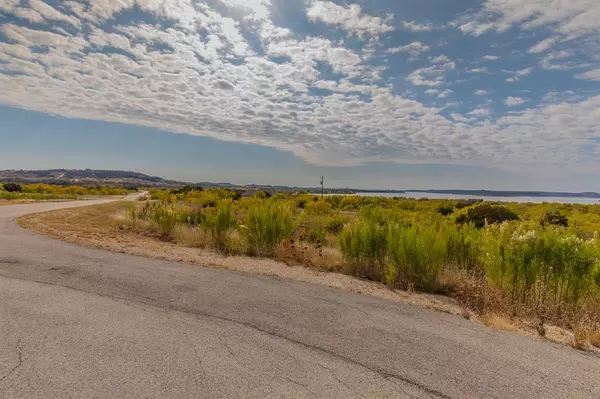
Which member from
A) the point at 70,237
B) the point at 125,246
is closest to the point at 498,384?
the point at 125,246

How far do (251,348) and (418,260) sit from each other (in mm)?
4567

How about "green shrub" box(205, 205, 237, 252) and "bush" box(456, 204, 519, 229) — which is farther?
"bush" box(456, 204, 519, 229)

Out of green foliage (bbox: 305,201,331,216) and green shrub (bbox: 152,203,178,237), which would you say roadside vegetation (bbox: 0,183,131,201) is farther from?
green foliage (bbox: 305,201,331,216)

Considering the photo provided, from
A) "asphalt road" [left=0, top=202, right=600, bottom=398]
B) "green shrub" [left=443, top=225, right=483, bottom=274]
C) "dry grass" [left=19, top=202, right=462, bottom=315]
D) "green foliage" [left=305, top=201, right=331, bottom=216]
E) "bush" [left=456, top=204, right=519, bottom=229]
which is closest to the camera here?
"asphalt road" [left=0, top=202, right=600, bottom=398]

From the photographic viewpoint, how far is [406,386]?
299 cm

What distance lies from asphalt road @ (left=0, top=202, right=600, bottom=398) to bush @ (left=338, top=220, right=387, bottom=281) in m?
2.26

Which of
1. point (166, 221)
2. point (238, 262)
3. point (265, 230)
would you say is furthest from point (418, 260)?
point (166, 221)

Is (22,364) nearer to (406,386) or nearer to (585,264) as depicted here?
(406,386)

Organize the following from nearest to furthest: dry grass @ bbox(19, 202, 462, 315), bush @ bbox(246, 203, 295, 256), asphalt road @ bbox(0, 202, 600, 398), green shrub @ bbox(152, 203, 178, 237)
A: asphalt road @ bbox(0, 202, 600, 398) < dry grass @ bbox(19, 202, 462, 315) < bush @ bbox(246, 203, 295, 256) < green shrub @ bbox(152, 203, 178, 237)

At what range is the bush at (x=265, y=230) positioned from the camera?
9703mm

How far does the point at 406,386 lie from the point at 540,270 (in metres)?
4.34

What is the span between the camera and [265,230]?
9742mm

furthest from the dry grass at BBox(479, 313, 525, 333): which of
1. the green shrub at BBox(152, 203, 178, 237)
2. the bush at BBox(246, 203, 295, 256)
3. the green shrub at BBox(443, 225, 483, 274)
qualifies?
the green shrub at BBox(152, 203, 178, 237)

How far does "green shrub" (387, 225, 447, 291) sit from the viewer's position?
7.02m
